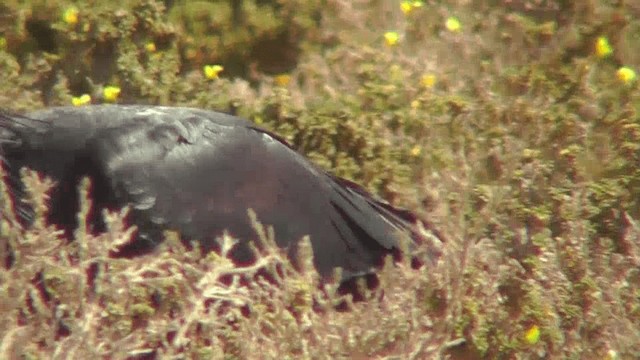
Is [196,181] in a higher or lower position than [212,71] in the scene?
lower

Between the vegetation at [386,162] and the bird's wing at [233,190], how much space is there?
0.84ft

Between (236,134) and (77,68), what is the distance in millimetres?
1786

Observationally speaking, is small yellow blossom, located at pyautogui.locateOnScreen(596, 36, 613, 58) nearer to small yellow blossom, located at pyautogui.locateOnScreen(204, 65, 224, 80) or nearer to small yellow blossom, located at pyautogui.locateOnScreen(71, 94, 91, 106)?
small yellow blossom, located at pyautogui.locateOnScreen(204, 65, 224, 80)

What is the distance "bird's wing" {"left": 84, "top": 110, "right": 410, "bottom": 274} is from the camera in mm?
4859

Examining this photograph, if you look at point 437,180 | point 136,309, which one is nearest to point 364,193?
point 437,180

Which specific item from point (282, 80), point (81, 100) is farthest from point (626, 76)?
point (81, 100)

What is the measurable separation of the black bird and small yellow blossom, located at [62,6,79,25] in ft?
4.54

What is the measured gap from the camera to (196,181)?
500 centimetres

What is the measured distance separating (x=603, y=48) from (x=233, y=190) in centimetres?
220

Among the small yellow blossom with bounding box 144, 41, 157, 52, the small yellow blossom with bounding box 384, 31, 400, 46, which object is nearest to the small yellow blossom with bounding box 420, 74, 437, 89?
the small yellow blossom with bounding box 384, 31, 400, 46

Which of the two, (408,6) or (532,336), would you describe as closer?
(532,336)

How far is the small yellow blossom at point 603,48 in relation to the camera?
20.1 feet

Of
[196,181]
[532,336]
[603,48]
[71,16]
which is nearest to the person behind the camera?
[532,336]

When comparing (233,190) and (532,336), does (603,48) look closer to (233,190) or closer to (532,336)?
(532,336)
